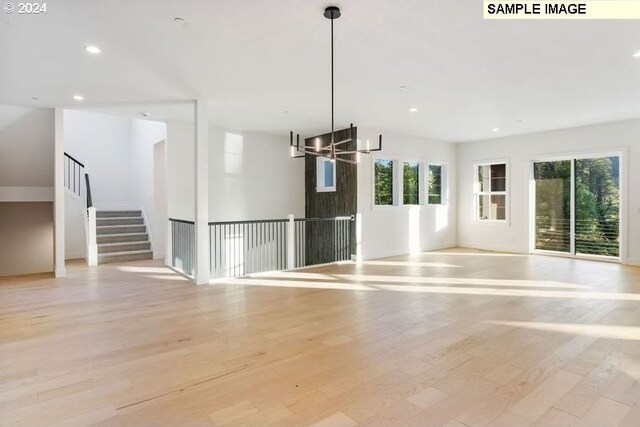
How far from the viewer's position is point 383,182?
26.5 feet

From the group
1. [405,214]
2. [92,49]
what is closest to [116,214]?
[92,49]

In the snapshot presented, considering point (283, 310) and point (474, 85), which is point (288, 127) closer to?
point (474, 85)

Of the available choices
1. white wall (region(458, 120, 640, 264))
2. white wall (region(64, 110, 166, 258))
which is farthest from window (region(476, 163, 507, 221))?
white wall (region(64, 110, 166, 258))

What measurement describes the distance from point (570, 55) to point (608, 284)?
3513mm

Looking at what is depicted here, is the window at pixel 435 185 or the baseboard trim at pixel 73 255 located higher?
the window at pixel 435 185

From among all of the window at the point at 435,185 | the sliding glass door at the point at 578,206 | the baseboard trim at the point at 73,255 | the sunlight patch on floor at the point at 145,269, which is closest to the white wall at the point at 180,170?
the sunlight patch on floor at the point at 145,269

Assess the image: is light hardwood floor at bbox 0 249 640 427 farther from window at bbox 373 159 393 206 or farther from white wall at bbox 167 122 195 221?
window at bbox 373 159 393 206

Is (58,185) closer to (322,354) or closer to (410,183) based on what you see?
(322,354)

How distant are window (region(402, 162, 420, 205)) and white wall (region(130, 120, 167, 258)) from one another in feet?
17.7

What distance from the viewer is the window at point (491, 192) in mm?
8867

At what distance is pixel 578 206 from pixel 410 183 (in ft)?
11.6

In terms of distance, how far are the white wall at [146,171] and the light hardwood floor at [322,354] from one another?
2.51 metres

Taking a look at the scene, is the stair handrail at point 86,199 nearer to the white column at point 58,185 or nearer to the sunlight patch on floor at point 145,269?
the sunlight patch on floor at point 145,269

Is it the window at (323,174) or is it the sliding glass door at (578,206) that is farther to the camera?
the window at (323,174)
